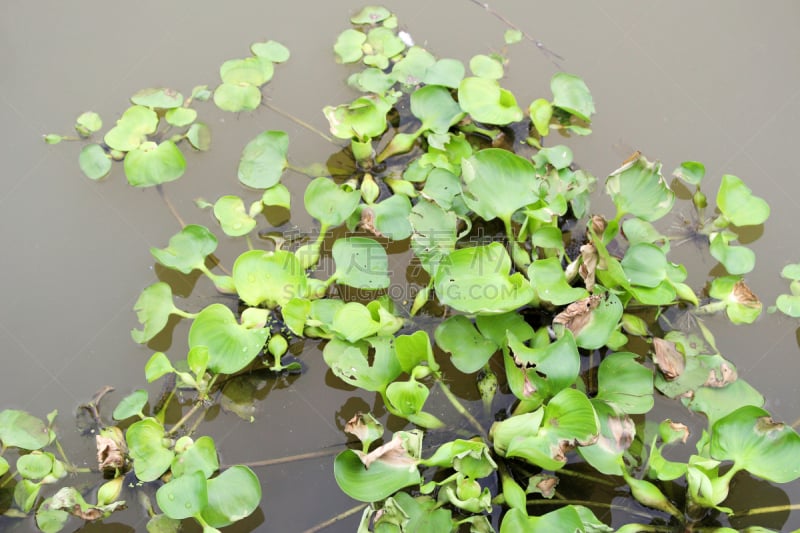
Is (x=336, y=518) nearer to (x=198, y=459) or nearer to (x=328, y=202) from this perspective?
(x=198, y=459)

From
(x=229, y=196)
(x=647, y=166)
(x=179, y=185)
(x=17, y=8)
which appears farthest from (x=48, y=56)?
(x=647, y=166)

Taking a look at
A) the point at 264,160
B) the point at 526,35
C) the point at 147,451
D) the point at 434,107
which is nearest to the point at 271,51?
the point at 264,160

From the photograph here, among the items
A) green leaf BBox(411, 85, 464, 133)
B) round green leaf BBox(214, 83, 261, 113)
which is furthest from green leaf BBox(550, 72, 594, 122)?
round green leaf BBox(214, 83, 261, 113)

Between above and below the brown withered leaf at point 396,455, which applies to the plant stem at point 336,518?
below

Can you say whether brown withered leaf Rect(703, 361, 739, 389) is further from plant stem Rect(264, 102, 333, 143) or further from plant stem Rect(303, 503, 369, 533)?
plant stem Rect(264, 102, 333, 143)

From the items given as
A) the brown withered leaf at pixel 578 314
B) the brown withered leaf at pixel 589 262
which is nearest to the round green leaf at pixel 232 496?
the brown withered leaf at pixel 578 314

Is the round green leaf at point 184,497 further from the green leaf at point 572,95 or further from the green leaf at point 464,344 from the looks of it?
the green leaf at point 572,95
